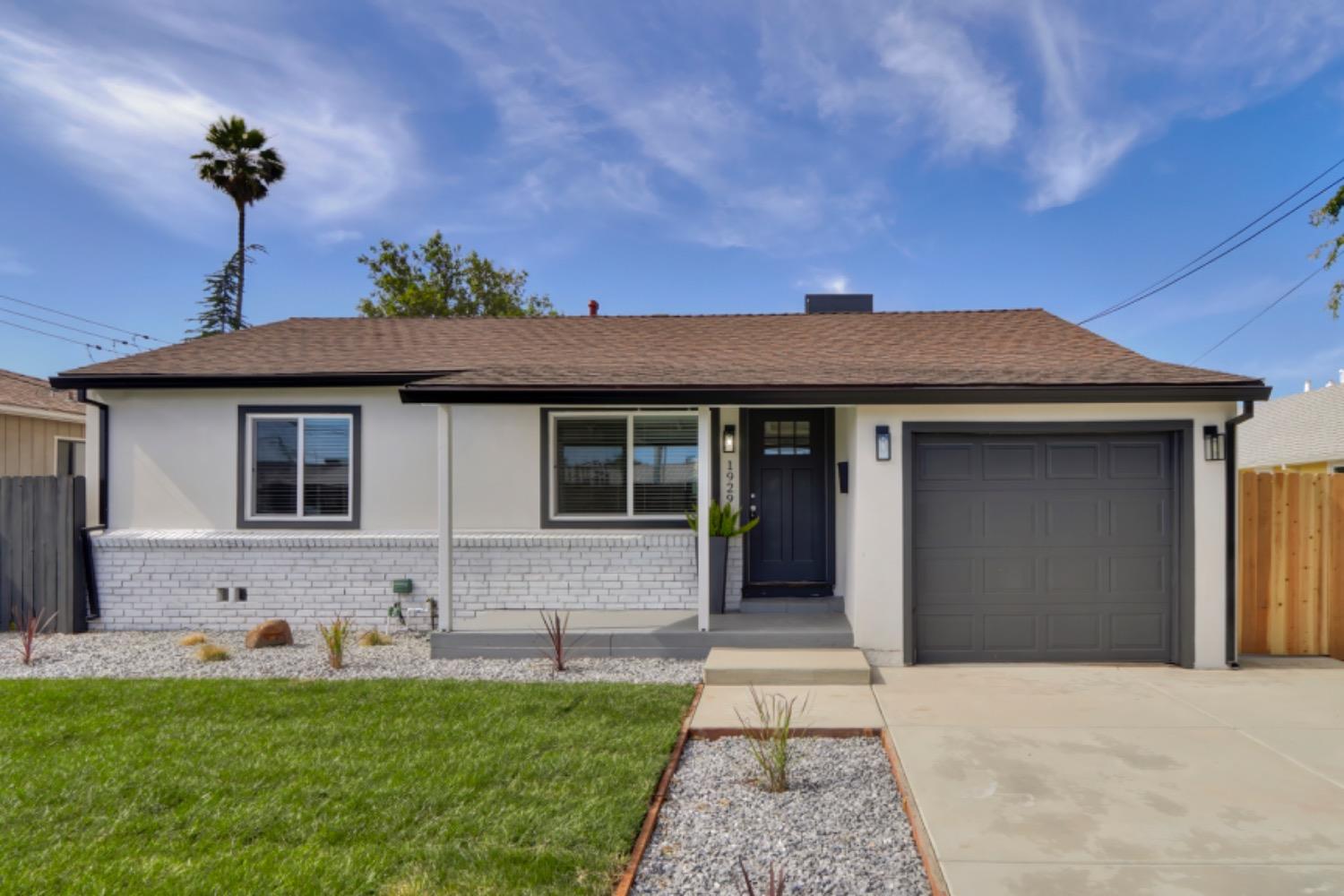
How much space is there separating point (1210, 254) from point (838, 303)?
14584 millimetres

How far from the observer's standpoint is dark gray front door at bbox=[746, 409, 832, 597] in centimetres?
794

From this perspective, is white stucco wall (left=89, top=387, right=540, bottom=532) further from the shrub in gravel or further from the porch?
the shrub in gravel

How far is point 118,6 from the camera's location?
9016mm

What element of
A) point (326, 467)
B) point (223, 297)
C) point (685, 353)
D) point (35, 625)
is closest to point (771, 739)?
point (685, 353)

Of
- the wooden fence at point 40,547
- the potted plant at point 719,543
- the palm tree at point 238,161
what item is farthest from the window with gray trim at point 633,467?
the palm tree at point 238,161

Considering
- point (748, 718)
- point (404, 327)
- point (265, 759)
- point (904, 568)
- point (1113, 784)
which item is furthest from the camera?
point (404, 327)

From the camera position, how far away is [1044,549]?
643 centimetres

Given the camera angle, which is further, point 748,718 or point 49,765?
point 748,718

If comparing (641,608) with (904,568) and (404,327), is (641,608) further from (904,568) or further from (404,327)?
(404,327)

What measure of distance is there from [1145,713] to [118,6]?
13.4 metres

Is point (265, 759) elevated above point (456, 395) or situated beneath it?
situated beneath

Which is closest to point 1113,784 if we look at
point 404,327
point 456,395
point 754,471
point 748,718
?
point 748,718

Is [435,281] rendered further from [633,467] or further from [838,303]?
[633,467]

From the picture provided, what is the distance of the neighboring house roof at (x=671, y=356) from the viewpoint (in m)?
6.62
